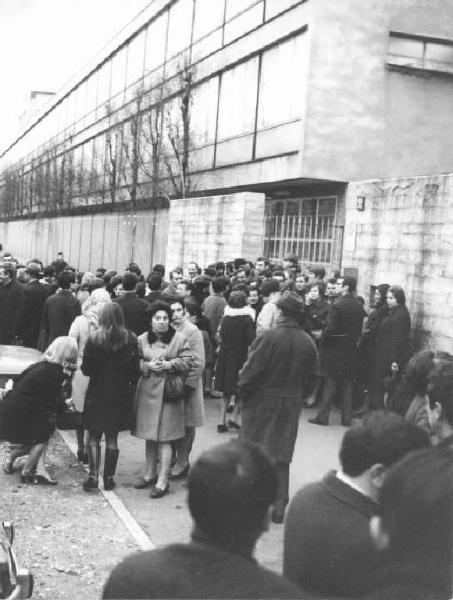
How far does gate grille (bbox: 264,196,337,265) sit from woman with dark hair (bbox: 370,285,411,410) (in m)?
7.15

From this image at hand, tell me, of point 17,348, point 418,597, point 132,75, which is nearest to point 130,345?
point 17,348

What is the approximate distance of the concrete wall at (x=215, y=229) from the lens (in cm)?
1822

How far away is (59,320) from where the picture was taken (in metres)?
10.2

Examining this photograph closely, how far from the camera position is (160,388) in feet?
23.4

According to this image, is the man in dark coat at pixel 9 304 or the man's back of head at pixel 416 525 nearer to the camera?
the man's back of head at pixel 416 525

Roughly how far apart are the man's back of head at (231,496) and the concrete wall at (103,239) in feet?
74.5

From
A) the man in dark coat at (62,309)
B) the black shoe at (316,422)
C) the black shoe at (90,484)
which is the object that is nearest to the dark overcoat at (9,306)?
A: the man in dark coat at (62,309)

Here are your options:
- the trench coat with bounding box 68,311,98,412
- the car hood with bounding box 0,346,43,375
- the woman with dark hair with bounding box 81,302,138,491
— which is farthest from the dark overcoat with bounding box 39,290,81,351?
the woman with dark hair with bounding box 81,302,138,491

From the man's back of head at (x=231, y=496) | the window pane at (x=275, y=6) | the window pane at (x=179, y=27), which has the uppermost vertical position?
the window pane at (x=179, y=27)

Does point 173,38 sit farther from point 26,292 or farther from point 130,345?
point 130,345

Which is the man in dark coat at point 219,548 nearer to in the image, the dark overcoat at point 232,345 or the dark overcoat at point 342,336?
the dark overcoat at point 232,345

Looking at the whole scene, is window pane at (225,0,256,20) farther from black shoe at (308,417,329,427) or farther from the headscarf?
the headscarf

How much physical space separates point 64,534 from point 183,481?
1814mm

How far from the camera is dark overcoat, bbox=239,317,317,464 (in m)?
6.39
